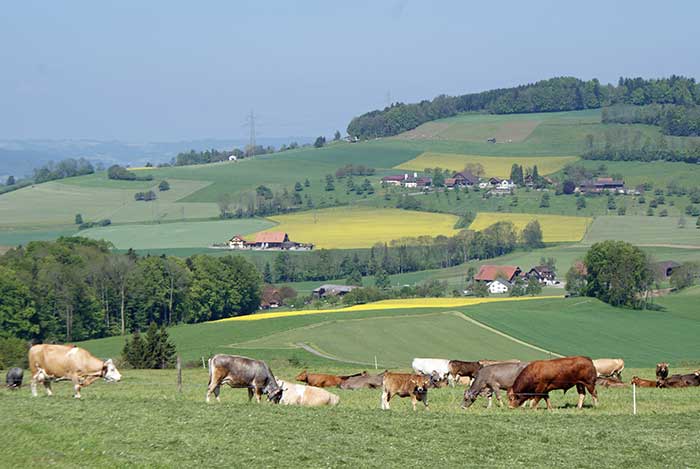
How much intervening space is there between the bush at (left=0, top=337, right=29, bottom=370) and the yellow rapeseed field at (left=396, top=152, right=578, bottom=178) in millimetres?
124543

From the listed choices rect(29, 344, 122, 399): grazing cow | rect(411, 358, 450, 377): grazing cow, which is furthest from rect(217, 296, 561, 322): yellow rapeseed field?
rect(29, 344, 122, 399): grazing cow

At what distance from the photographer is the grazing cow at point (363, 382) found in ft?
104

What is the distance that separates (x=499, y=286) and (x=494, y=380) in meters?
77.7

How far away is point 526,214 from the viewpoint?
471 ft

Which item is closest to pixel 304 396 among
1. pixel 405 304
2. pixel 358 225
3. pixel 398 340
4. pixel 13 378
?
pixel 13 378

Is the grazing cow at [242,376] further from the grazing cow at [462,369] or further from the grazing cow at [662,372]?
the grazing cow at [662,372]

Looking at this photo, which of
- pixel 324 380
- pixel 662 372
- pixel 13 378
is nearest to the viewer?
pixel 13 378

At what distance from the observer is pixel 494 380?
25688 millimetres

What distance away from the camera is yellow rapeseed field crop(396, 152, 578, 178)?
578ft

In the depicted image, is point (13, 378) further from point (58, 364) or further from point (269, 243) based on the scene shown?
point (269, 243)

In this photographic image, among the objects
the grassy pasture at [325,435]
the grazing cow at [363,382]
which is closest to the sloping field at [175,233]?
the grazing cow at [363,382]

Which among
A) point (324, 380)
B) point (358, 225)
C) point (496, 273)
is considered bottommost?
point (496, 273)

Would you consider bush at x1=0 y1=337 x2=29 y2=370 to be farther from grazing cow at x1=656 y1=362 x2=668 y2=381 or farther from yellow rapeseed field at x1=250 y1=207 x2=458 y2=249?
yellow rapeseed field at x1=250 y1=207 x2=458 y2=249

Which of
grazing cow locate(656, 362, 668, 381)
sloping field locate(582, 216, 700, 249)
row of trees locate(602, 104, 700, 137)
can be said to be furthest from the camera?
row of trees locate(602, 104, 700, 137)
